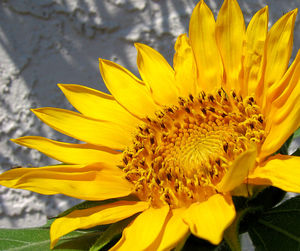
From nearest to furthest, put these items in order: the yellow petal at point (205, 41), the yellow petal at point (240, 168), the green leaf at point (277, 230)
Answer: the yellow petal at point (240, 168) < the green leaf at point (277, 230) < the yellow petal at point (205, 41)

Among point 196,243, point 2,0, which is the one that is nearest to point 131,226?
point 196,243

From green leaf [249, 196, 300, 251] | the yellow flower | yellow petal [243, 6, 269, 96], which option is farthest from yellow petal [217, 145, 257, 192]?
yellow petal [243, 6, 269, 96]

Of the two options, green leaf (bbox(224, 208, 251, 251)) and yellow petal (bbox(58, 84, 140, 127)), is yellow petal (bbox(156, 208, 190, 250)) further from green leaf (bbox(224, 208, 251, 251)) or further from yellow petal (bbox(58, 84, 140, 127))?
yellow petal (bbox(58, 84, 140, 127))

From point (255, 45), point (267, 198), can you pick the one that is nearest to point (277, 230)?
point (267, 198)

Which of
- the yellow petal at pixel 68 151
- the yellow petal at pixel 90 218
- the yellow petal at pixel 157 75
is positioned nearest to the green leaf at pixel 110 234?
the yellow petal at pixel 90 218

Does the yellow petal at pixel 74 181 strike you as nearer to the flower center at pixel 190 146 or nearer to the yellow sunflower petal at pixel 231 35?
the flower center at pixel 190 146

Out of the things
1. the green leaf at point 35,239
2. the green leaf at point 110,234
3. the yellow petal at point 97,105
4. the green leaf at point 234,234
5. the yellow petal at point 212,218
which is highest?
the yellow petal at point 97,105

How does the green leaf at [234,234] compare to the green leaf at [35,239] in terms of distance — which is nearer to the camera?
the green leaf at [234,234]
